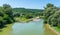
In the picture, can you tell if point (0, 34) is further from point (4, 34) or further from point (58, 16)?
point (58, 16)

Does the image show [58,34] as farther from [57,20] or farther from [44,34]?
[57,20]

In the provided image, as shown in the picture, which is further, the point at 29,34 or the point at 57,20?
the point at 57,20

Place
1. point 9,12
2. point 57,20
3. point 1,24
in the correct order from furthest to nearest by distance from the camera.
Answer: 1. point 9,12
2. point 1,24
3. point 57,20

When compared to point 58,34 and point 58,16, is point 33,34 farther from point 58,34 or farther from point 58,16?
point 58,16

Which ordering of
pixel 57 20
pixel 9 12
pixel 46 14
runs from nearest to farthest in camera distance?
pixel 57 20 → pixel 46 14 → pixel 9 12

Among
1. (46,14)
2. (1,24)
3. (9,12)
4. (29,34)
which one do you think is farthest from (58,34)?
(9,12)

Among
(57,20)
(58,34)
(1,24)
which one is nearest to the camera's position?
(58,34)

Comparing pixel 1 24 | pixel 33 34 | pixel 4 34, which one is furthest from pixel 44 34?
pixel 1 24

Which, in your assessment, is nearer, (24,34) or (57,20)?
(24,34)

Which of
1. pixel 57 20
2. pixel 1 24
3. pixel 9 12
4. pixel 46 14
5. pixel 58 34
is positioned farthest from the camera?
pixel 9 12
